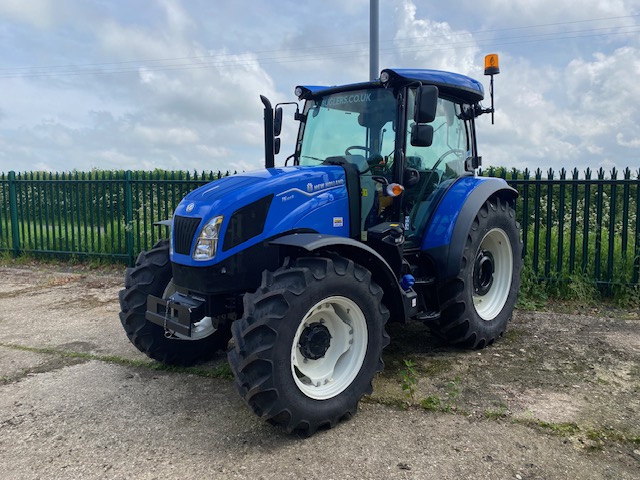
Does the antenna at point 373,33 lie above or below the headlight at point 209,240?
above

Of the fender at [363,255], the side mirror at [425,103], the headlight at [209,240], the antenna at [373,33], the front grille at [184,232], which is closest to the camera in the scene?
the fender at [363,255]

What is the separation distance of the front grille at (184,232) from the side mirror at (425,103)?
1.80 metres

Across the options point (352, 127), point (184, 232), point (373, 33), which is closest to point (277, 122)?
point (352, 127)

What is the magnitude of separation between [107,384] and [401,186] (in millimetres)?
2865

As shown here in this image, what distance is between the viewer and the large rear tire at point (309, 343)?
10.4 ft

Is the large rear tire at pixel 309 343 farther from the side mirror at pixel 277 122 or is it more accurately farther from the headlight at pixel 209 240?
the side mirror at pixel 277 122

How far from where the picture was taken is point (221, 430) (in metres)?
3.50

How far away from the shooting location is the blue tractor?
333 cm

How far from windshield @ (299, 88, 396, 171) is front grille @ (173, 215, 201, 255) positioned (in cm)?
138

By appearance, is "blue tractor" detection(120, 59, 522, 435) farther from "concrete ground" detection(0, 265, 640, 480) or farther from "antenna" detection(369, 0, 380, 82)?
"antenna" detection(369, 0, 380, 82)

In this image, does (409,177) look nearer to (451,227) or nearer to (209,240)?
(451,227)

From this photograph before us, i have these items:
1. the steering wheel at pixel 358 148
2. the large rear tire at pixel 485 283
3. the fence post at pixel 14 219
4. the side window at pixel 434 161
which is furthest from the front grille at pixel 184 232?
the fence post at pixel 14 219

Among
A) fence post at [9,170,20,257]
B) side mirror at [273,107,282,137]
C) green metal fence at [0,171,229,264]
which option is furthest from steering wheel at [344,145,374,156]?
fence post at [9,170,20,257]

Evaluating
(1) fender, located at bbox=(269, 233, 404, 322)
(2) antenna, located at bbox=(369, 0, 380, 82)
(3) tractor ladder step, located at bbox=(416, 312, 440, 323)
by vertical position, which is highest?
(2) antenna, located at bbox=(369, 0, 380, 82)
